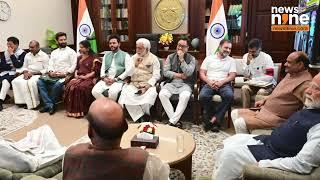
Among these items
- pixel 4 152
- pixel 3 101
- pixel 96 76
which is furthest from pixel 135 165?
pixel 3 101

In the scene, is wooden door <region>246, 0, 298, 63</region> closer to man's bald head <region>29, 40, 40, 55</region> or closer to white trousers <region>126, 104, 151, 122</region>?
white trousers <region>126, 104, 151, 122</region>

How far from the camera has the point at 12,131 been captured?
4016 mm

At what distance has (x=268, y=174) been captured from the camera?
6.10ft

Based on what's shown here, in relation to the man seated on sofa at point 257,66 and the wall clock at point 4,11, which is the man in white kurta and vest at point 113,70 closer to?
the man seated on sofa at point 257,66

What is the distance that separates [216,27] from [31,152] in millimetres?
4212

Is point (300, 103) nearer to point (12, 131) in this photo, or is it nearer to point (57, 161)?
point (57, 161)

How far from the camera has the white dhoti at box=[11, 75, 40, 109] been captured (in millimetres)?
4918

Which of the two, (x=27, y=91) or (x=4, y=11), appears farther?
(x=4, y=11)

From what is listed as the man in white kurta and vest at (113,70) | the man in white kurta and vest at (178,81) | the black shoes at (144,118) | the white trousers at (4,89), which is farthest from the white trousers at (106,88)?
the white trousers at (4,89)

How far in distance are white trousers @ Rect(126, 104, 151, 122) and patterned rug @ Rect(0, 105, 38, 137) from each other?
1.47 m

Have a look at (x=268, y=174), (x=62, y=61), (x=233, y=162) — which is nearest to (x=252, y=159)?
(x=233, y=162)

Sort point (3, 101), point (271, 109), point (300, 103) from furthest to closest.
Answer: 1. point (3, 101)
2. point (271, 109)
3. point (300, 103)

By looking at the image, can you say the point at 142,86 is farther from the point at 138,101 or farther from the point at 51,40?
the point at 51,40

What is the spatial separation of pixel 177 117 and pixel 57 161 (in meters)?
2.15
